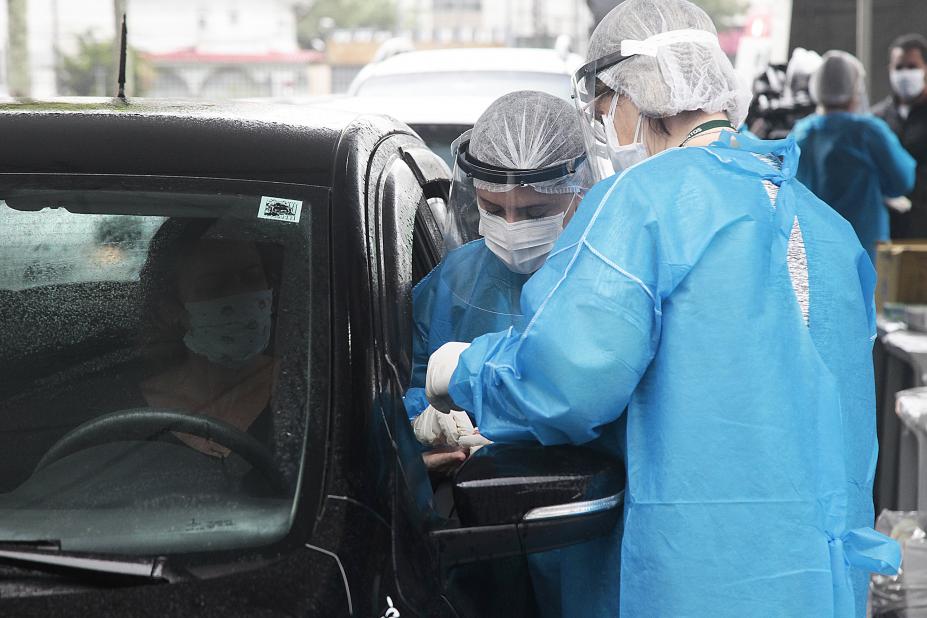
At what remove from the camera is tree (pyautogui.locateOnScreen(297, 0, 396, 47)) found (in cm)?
6409

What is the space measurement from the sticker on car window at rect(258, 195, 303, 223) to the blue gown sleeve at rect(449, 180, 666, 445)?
0.43 meters

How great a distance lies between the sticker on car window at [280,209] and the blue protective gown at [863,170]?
19.5 ft

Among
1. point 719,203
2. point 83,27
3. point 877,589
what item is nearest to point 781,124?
point 877,589

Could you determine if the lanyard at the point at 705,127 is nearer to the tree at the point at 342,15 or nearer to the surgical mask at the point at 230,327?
the surgical mask at the point at 230,327

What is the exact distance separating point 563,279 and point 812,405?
48cm

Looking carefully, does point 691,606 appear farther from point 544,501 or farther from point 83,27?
point 83,27

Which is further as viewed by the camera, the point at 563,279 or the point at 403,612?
the point at 563,279

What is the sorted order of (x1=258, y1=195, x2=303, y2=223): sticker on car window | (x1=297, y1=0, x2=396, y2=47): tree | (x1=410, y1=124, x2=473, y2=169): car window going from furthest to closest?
(x1=297, y1=0, x2=396, y2=47): tree, (x1=410, y1=124, x2=473, y2=169): car window, (x1=258, y1=195, x2=303, y2=223): sticker on car window

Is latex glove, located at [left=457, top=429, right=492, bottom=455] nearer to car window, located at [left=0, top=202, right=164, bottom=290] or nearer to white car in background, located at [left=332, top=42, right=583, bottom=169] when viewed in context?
car window, located at [left=0, top=202, right=164, bottom=290]

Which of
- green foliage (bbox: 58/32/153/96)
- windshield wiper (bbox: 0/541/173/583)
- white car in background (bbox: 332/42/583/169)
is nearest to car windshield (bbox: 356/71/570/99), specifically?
white car in background (bbox: 332/42/583/169)

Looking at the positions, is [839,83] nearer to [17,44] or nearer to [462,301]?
[462,301]

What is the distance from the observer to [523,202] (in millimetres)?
2906

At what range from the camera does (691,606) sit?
196cm

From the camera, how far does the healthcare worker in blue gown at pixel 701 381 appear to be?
195 cm
